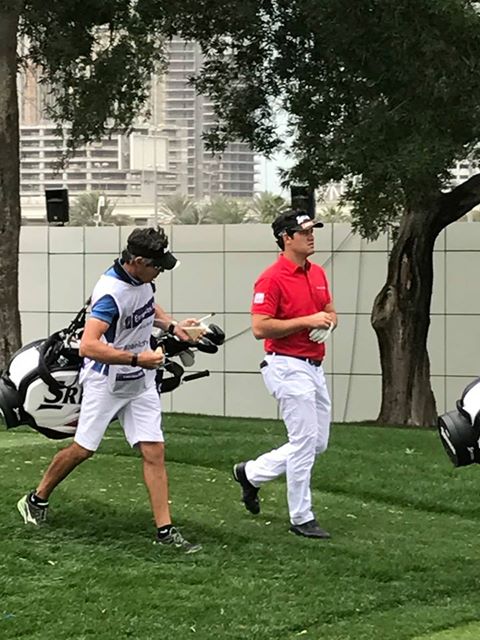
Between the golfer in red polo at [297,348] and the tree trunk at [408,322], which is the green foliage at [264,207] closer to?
the tree trunk at [408,322]

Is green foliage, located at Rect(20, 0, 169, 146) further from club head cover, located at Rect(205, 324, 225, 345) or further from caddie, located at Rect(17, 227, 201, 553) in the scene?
caddie, located at Rect(17, 227, 201, 553)

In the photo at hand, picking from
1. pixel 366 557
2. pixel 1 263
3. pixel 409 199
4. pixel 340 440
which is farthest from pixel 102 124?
pixel 366 557

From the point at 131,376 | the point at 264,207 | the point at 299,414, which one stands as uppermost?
the point at 264,207

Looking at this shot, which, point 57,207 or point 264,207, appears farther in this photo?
point 264,207

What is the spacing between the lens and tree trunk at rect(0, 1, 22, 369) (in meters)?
13.3

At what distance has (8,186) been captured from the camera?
44.0 ft

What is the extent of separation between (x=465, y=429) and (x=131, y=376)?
1831 mm

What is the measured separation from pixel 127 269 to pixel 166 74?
8819 mm

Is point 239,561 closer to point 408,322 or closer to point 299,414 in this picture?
point 299,414

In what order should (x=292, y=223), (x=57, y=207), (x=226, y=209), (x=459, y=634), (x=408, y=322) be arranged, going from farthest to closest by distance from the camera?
(x=226, y=209), (x=57, y=207), (x=408, y=322), (x=292, y=223), (x=459, y=634)

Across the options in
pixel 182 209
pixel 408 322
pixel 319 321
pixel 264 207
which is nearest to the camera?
pixel 319 321

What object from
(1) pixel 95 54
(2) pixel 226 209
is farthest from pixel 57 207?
(2) pixel 226 209

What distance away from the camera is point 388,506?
8.52 metres

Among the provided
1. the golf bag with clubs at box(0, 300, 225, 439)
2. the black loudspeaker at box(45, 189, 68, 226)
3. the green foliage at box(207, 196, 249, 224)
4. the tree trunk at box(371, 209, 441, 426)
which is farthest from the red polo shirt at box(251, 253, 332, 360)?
the green foliage at box(207, 196, 249, 224)
